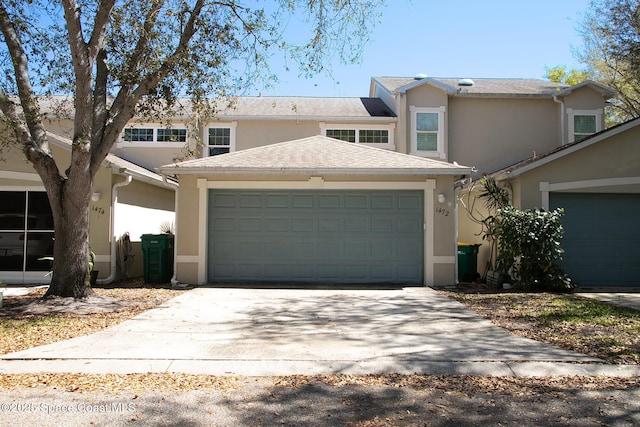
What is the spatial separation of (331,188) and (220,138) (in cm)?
686

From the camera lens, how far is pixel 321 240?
12188mm

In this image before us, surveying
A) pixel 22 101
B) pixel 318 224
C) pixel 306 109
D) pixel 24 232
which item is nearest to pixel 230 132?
pixel 306 109

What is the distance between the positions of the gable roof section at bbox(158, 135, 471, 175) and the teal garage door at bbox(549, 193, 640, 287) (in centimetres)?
300

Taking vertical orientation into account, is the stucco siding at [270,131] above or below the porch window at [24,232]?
above

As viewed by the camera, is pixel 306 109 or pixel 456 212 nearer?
pixel 456 212

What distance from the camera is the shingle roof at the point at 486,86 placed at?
677 inches

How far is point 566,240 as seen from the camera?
A: 40.2 ft

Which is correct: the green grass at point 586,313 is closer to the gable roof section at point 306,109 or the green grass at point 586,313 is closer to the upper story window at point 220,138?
the gable roof section at point 306,109

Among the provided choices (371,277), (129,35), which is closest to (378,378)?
(371,277)

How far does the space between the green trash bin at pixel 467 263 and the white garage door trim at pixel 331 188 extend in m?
1.19

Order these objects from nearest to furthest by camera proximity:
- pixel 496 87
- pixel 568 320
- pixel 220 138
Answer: pixel 568 320
pixel 220 138
pixel 496 87

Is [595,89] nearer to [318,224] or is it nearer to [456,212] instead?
[456,212]


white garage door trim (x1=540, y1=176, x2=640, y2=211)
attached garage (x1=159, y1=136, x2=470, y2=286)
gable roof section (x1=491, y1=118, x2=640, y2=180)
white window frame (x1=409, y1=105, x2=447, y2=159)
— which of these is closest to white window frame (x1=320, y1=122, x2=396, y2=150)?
white window frame (x1=409, y1=105, x2=447, y2=159)

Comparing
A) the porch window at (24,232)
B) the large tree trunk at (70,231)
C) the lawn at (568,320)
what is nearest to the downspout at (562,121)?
the lawn at (568,320)
